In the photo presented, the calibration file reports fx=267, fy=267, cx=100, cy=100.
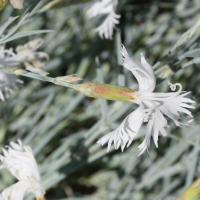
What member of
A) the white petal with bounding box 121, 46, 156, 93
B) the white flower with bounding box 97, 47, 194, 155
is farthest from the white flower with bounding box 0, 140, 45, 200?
the white petal with bounding box 121, 46, 156, 93

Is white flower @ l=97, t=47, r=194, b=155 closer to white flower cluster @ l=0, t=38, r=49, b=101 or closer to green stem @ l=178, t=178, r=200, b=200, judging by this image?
green stem @ l=178, t=178, r=200, b=200

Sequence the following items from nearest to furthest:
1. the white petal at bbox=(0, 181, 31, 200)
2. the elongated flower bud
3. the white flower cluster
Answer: the elongated flower bud < the white petal at bbox=(0, 181, 31, 200) < the white flower cluster

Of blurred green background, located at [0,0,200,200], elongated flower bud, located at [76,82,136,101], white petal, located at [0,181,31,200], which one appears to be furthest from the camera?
blurred green background, located at [0,0,200,200]

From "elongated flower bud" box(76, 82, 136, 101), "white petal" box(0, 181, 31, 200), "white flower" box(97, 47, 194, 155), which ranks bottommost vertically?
"white petal" box(0, 181, 31, 200)

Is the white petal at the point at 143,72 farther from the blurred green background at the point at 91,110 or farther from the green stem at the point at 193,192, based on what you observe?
the blurred green background at the point at 91,110

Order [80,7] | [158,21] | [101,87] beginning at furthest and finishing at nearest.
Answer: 1. [158,21]
2. [80,7]
3. [101,87]

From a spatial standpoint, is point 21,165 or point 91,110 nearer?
point 21,165

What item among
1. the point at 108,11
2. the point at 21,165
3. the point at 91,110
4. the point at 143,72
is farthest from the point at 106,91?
the point at 91,110

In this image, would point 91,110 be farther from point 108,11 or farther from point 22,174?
point 22,174

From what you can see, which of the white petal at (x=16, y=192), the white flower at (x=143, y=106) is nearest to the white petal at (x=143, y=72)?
the white flower at (x=143, y=106)

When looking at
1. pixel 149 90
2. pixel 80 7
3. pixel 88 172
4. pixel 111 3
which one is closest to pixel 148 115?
pixel 149 90

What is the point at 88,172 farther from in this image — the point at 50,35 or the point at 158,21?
the point at 158,21
